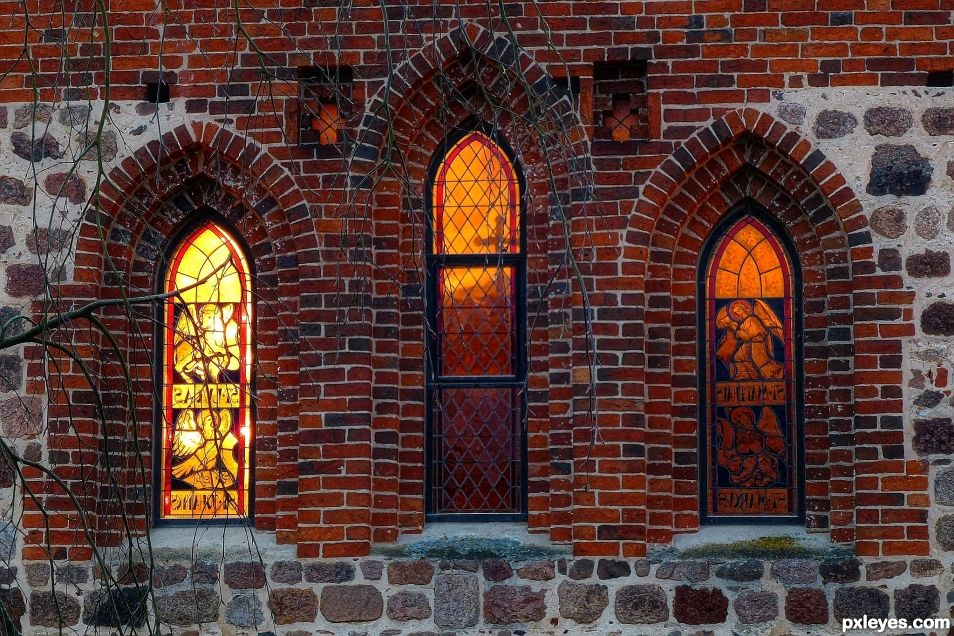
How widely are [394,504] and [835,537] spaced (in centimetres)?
247

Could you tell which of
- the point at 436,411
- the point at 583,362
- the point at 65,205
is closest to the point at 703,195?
the point at 583,362

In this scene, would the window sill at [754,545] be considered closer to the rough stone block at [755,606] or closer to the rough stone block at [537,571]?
the rough stone block at [755,606]

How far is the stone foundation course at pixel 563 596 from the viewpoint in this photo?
22.6 ft

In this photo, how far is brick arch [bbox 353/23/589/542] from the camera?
7168 millimetres

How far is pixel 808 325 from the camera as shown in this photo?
7.25 meters

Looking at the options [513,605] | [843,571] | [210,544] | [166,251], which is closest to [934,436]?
[843,571]

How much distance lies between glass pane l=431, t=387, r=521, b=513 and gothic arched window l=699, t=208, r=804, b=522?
1103 millimetres

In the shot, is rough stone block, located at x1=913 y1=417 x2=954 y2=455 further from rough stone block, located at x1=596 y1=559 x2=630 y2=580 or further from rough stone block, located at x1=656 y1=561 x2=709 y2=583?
rough stone block, located at x1=596 y1=559 x2=630 y2=580

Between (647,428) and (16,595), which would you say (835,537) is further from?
(16,595)

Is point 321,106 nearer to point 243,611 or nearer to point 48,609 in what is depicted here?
point 243,611

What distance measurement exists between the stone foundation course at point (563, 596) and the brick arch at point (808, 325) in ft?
0.77

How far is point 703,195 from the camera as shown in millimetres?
7301

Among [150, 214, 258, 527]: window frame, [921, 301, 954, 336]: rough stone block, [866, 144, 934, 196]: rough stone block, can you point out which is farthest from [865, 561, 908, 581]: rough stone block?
[150, 214, 258, 527]: window frame

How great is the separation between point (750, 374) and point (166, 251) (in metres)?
3.53
